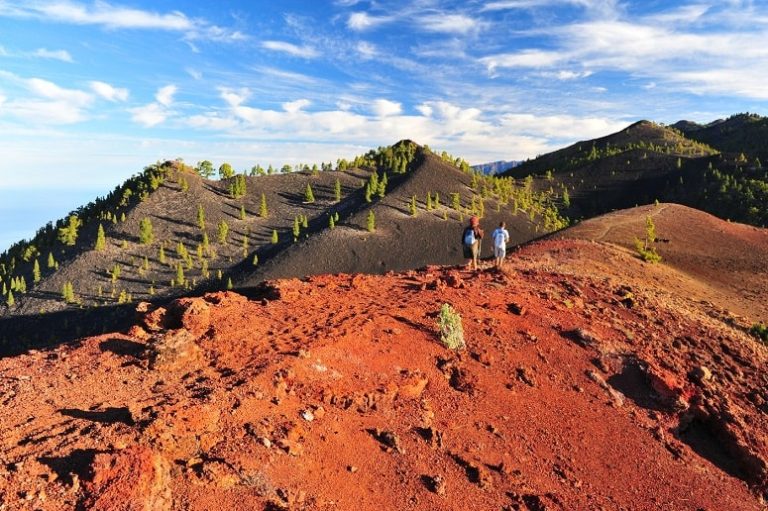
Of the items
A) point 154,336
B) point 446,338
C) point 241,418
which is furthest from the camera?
point 446,338

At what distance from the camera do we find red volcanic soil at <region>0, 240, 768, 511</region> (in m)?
5.30

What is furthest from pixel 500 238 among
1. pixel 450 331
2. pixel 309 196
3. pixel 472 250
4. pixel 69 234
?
pixel 69 234

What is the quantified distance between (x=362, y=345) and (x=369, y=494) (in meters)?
2.87

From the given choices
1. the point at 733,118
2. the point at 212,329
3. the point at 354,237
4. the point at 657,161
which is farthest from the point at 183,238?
the point at 733,118

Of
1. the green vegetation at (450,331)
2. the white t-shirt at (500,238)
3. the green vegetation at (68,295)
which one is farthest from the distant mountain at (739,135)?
the green vegetation at (68,295)

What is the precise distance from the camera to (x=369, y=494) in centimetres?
553

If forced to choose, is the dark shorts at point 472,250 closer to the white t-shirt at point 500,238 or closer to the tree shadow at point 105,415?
the white t-shirt at point 500,238

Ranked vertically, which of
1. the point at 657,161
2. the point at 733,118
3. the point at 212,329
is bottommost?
the point at 212,329

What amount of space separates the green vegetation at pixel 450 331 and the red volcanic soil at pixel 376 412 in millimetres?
302

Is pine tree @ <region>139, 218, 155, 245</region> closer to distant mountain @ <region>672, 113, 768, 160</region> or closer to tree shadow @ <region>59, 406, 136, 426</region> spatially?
tree shadow @ <region>59, 406, 136, 426</region>

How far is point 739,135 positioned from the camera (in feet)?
347

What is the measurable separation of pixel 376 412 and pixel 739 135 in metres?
129

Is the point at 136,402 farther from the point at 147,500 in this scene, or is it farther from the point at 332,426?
the point at 332,426

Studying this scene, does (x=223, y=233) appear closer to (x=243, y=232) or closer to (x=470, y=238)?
(x=243, y=232)
